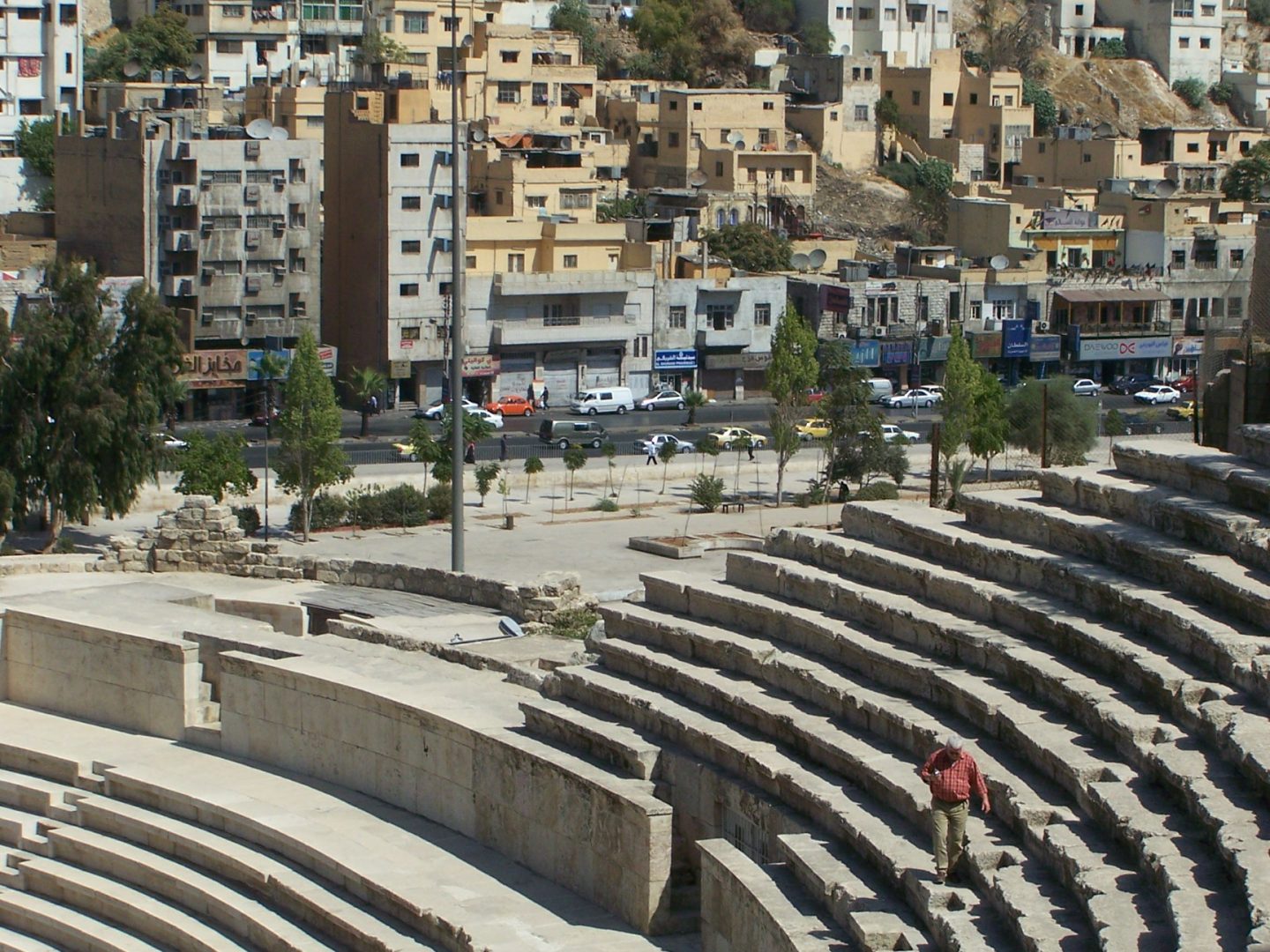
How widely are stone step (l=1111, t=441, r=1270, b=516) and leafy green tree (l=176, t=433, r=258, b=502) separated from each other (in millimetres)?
21881

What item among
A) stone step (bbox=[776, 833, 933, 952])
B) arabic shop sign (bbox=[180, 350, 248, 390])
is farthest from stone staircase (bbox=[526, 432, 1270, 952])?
arabic shop sign (bbox=[180, 350, 248, 390])

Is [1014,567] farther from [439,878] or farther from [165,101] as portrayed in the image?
[165,101]

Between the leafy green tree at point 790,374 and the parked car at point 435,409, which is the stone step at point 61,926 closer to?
the leafy green tree at point 790,374

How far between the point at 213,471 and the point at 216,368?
2012 centimetres

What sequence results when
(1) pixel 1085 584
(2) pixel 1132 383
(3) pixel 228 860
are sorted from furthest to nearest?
(2) pixel 1132 383 < (3) pixel 228 860 < (1) pixel 1085 584

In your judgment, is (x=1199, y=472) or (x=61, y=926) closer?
(x=1199, y=472)

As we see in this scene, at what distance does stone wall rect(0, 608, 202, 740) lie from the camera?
23641mm

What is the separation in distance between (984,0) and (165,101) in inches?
2035

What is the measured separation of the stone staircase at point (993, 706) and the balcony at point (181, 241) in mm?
42180

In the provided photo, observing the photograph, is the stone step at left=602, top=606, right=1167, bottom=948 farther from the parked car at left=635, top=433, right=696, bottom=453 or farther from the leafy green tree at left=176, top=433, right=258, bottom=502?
the parked car at left=635, top=433, right=696, bottom=453

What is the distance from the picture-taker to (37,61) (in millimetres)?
81438

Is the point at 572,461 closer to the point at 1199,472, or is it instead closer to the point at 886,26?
the point at 1199,472

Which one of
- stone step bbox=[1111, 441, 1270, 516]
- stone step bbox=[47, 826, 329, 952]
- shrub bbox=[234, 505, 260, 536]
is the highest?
stone step bbox=[1111, 441, 1270, 516]

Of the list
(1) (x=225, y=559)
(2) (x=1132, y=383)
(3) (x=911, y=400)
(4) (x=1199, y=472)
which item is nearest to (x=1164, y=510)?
(4) (x=1199, y=472)
